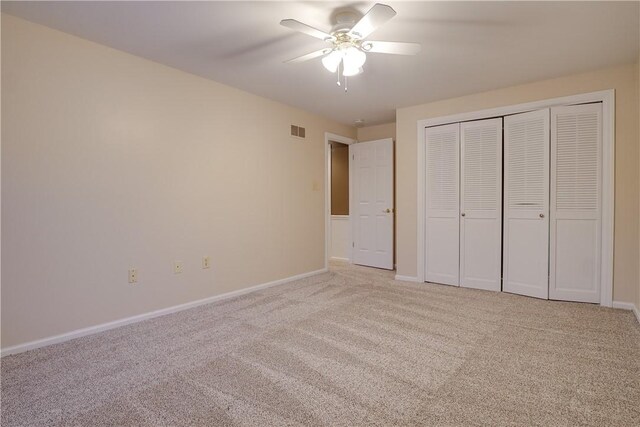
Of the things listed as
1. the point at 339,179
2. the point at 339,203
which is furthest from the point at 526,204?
the point at 339,179

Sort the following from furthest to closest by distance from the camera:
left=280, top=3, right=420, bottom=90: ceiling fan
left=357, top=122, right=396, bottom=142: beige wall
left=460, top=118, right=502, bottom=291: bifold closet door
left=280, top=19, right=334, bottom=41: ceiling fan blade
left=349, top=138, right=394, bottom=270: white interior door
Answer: left=357, top=122, right=396, bottom=142: beige wall, left=349, top=138, right=394, bottom=270: white interior door, left=460, top=118, right=502, bottom=291: bifold closet door, left=280, top=3, right=420, bottom=90: ceiling fan, left=280, top=19, right=334, bottom=41: ceiling fan blade

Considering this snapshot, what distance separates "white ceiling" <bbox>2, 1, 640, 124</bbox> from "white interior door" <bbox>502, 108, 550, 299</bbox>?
0.55 metres

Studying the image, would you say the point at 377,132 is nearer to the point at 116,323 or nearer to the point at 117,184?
the point at 117,184

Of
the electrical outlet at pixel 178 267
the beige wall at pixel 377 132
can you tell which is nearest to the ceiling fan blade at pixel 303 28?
the electrical outlet at pixel 178 267

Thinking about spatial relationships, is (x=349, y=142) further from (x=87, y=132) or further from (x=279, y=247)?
(x=87, y=132)

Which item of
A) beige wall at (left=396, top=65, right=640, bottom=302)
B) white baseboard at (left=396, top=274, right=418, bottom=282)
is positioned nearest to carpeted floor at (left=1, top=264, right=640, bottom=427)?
beige wall at (left=396, top=65, right=640, bottom=302)

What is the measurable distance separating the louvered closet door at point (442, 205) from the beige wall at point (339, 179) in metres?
Result: 2.04

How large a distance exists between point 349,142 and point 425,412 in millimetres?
4474

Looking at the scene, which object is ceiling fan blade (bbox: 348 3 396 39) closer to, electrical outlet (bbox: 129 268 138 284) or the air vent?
the air vent

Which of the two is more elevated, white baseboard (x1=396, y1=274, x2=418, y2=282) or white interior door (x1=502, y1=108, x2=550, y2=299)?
white interior door (x1=502, y1=108, x2=550, y2=299)

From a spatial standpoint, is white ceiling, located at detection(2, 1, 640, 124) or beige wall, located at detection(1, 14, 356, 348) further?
beige wall, located at detection(1, 14, 356, 348)

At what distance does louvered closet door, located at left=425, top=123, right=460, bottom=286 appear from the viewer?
406cm

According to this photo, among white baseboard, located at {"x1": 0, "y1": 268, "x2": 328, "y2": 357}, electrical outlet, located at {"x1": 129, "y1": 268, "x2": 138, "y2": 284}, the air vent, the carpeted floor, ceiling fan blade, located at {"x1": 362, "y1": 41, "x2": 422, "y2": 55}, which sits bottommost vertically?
the carpeted floor

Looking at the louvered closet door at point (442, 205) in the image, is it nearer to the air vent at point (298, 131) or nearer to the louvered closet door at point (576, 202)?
the louvered closet door at point (576, 202)
